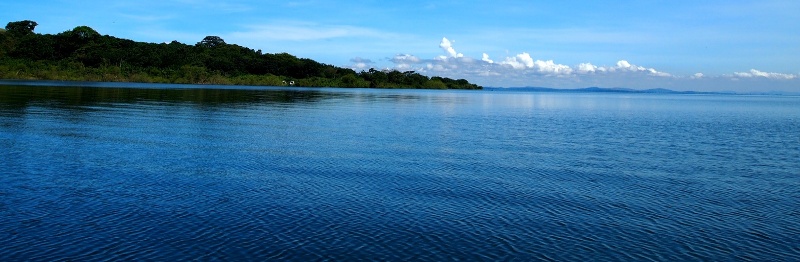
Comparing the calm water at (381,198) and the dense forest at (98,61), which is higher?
the dense forest at (98,61)

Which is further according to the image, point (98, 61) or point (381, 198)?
point (98, 61)

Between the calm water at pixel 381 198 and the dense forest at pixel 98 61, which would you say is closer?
the calm water at pixel 381 198

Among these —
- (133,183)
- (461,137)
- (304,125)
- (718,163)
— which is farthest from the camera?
(304,125)

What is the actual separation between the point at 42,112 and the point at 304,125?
59.5ft

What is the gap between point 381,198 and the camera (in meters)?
16.7

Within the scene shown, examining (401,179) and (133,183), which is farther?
(401,179)

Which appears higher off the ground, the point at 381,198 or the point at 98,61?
the point at 98,61

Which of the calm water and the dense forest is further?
the dense forest

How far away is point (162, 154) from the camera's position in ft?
78.0

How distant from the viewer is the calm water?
480 inches

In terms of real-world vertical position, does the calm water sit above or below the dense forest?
below

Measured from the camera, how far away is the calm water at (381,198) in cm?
1219

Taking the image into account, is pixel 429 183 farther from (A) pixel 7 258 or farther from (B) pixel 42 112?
(B) pixel 42 112

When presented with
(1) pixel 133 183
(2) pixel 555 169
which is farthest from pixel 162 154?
(2) pixel 555 169
